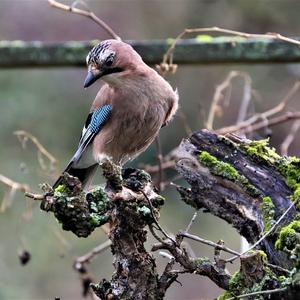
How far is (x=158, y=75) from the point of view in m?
4.30

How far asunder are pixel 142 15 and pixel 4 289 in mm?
3248

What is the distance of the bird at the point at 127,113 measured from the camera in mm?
4125

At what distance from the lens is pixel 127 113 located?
415 cm

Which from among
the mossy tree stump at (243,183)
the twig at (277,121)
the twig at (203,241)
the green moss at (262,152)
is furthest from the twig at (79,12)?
the twig at (203,241)

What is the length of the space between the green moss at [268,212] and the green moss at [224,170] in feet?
0.17

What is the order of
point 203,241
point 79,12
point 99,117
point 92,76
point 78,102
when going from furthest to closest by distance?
point 78,102 < point 99,117 < point 79,12 < point 92,76 < point 203,241

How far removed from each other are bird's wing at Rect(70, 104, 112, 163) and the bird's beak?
1.28ft

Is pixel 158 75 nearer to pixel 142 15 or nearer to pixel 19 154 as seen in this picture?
pixel 19 154

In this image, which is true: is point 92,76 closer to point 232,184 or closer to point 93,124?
point 93,124

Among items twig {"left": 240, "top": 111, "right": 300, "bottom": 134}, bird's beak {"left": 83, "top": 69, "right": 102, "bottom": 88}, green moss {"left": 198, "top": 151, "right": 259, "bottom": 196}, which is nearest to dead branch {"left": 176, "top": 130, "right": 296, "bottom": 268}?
green moss {"left": 198, "top": 151, "right": 259, "bottom": 196}

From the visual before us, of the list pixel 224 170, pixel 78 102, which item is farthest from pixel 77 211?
pixel 78 102

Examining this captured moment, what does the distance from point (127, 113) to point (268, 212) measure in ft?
4.77

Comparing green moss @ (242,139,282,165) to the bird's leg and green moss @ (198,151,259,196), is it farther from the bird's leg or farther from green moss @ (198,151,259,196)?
the bird's leg

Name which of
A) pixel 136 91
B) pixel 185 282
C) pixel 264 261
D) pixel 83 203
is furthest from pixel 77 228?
pixel 185 282
